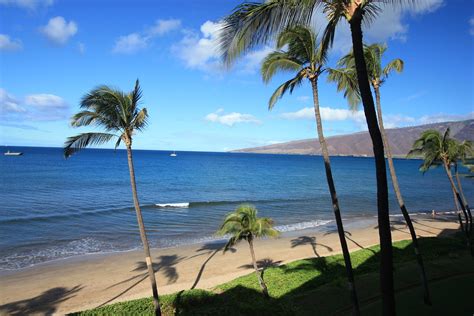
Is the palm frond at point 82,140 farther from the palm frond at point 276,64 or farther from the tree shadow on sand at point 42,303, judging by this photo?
the tree shadow on sand at point 42,303

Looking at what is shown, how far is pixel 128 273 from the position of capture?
817 inches

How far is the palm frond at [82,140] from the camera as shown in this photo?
10508 millimetres

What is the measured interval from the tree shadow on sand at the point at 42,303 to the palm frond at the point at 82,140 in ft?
30.6

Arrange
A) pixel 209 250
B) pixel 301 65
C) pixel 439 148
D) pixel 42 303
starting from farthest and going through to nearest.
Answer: pixel 209 250
pixel 439 148
pixel 42 303
pixel 301 65

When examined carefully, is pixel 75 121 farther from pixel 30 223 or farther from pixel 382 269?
pixel 30 223

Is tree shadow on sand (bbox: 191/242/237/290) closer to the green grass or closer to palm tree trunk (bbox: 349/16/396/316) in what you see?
the green grass

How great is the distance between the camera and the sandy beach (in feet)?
55.2

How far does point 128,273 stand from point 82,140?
12676 millimetres

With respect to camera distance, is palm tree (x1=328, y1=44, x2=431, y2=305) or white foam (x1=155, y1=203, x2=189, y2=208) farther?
white foam (x1=155, y1=203, x2=189, y2=208)

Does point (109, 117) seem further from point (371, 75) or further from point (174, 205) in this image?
point (174, 205)

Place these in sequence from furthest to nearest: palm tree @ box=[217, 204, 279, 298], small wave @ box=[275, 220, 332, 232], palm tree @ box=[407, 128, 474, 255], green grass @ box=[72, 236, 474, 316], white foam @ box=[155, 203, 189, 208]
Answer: white foam @ box=[155, 203, 189, 208]
small wave @ box=[275, 220, 332, 232]
palm tree @ box=[407, 128, 474, 255]
palm tree @ box=[217, 204, 279, 298]
green grass @ box=[72, 236, 474, 316]

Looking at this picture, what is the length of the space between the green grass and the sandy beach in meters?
3.37

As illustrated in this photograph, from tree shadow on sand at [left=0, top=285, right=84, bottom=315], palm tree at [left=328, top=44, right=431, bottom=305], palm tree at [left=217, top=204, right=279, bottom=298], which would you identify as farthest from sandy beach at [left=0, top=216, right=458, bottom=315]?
palm tree at [left=328, top=44, right=431, bottom=305]

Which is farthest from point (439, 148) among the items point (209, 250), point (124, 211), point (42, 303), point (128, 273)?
point (124, 211)
